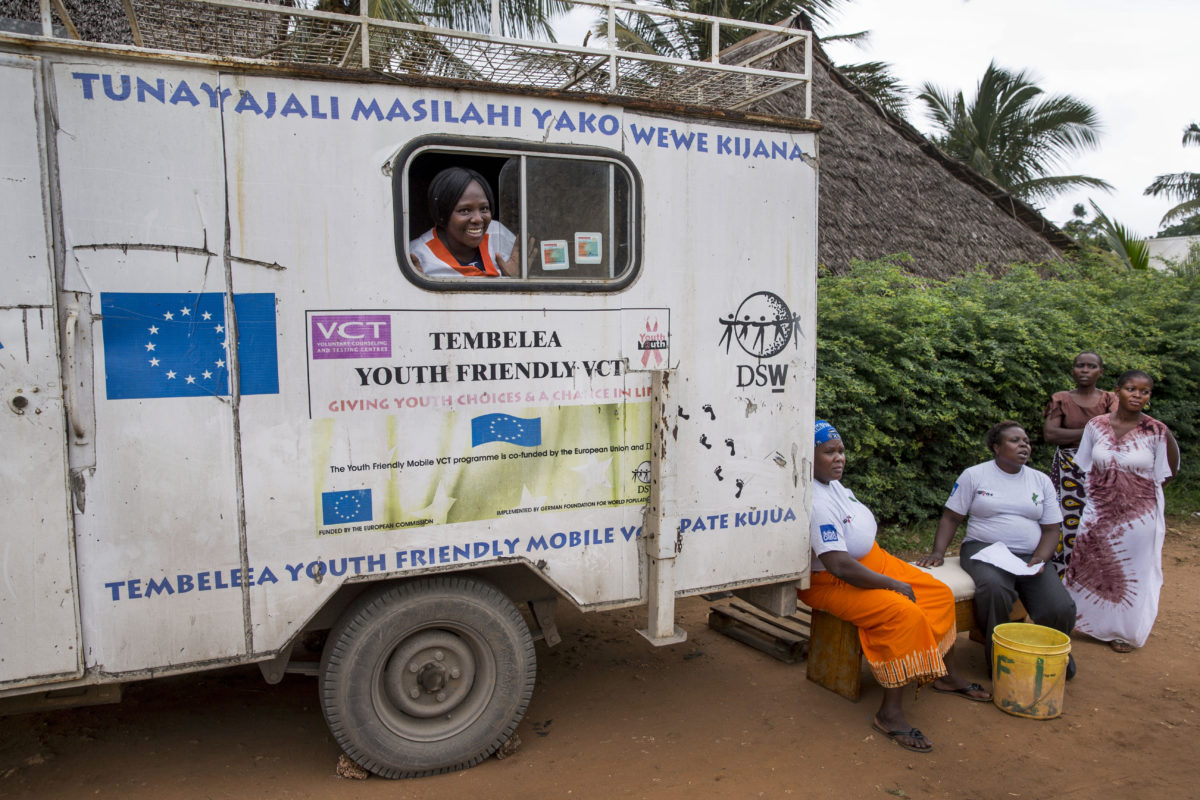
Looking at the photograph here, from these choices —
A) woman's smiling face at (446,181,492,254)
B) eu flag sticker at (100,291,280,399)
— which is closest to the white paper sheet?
woman's smiling face at (446,181,492,254)

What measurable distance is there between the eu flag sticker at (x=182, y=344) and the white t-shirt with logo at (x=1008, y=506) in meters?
3.58

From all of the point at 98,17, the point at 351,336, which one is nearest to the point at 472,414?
the point at 351,336

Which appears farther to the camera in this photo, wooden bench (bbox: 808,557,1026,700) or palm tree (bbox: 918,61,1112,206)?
palm tree (bbox: 918,61,1112,206)

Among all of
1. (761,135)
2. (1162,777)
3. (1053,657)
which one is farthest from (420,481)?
(1162,777)

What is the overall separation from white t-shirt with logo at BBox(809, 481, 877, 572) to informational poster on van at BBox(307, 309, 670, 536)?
934 mm

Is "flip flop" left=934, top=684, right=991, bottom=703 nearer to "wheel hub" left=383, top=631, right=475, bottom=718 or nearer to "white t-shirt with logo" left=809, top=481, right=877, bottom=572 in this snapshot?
"white t-shirt with logo" left=809, top=481, right=877, bottom=572

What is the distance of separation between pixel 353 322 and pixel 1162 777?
379 cm

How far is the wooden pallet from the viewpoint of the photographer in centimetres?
461

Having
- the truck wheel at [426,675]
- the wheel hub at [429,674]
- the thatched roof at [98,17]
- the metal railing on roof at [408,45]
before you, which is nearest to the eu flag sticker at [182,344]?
the metal railing on roof at [408,45]

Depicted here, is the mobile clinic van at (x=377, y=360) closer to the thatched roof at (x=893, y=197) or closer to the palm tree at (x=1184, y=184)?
the thatched roof at (x=893, y=197)

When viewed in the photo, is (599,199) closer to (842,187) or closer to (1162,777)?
(1162,777)

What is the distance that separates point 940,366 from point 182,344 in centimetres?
594

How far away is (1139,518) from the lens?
4.84 meters

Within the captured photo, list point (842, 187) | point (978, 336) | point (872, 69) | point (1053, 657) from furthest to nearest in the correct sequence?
point (872, 69) < point (842, 187) < point (978, 336) < point (1053, 657)
